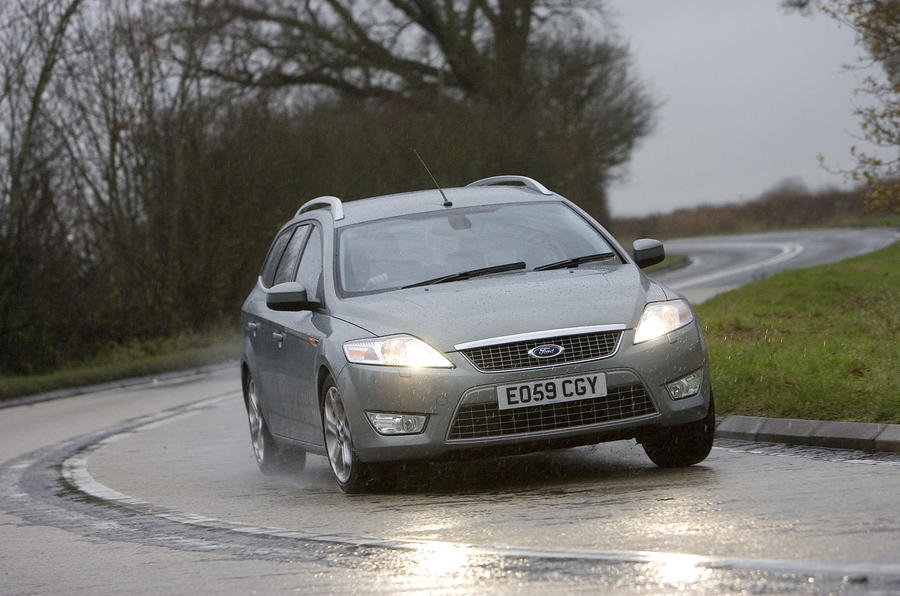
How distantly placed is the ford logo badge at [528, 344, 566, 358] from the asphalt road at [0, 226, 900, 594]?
0.70 m

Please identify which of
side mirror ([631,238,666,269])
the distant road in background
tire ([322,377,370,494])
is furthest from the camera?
the distant road in background

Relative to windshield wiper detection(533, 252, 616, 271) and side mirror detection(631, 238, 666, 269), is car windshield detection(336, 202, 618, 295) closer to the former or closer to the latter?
windshield wiper detection(533, 252, 616, 271)

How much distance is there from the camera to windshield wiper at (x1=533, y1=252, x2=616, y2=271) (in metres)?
9.39

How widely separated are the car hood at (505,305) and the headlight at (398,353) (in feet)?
0.15

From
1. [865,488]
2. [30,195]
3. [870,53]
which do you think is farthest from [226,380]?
[865,488]

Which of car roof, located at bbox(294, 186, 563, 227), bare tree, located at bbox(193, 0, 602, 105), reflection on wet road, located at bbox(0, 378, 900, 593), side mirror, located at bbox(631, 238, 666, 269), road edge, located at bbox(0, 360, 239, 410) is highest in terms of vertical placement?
bare tree, located at bbox(193, 0, 602, 105)

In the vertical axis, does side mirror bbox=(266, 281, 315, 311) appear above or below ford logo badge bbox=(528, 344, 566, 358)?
above

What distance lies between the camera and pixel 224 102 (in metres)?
33.9

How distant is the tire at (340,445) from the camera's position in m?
8.70

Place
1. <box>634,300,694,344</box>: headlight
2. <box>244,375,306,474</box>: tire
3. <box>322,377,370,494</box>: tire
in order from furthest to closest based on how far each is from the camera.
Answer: <box>244,375,306,474</box>: tire, <box>322,377,370,494</box>: tire, <box>634,300,694,344</box>: headlight

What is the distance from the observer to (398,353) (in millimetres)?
8352

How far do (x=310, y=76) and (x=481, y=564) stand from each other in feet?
134

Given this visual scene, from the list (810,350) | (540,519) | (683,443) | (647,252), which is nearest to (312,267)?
(647,252)

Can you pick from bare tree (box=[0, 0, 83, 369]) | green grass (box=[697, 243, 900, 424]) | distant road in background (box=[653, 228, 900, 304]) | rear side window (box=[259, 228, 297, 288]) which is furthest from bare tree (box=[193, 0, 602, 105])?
rear side window (box=[259, 228, 297, 288])
